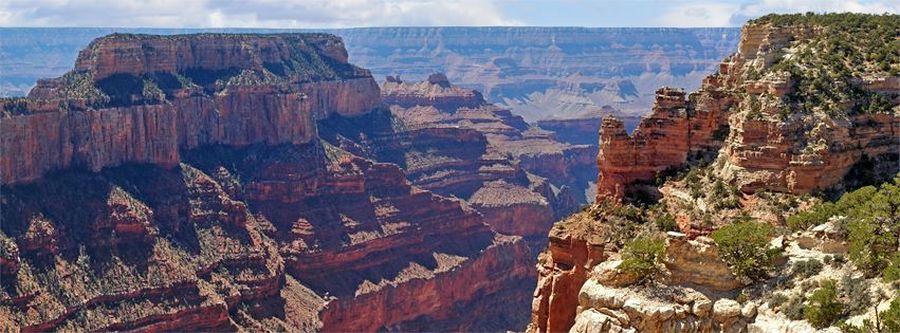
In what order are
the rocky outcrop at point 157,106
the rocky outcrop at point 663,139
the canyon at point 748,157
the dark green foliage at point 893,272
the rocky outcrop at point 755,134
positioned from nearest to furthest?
the dark green foliage at point 893,272 < the canyon at point 748,157 < the rocky outcrop at point 755,134 < the rocky outcrop at point 663,139 < the rocky outcrop at point 157,106

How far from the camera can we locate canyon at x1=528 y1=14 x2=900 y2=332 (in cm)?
4866

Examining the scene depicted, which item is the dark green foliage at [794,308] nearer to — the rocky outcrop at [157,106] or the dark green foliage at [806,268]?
the dark green foliage at [806,268]

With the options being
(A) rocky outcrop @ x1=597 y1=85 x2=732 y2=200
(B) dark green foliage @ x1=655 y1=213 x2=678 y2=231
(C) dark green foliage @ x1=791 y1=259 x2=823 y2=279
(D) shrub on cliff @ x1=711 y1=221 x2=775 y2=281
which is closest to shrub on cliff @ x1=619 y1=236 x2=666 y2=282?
(D) shrub on cliff @ x1=711 y1=221 x2=775 y2=281

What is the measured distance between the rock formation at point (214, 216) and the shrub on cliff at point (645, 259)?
5785cm

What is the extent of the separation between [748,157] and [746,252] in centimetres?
1076

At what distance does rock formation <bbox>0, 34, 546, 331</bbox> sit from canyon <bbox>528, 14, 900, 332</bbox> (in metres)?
47.9

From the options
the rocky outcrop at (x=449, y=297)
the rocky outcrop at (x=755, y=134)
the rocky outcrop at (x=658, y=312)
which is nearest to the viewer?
the rocky outcrop at (x=658, y=312)

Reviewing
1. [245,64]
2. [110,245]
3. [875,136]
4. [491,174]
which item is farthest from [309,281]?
[875,136]

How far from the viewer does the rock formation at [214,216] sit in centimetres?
9375

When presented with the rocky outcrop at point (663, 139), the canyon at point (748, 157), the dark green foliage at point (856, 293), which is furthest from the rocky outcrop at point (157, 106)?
the dark green foliage at point (856, 293)

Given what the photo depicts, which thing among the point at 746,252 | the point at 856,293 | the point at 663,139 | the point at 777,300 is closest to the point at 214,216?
the point at 663,139

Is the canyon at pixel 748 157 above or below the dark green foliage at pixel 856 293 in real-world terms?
above

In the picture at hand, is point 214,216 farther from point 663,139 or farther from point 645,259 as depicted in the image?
point 645,259

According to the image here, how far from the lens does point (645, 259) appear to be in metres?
38.8
